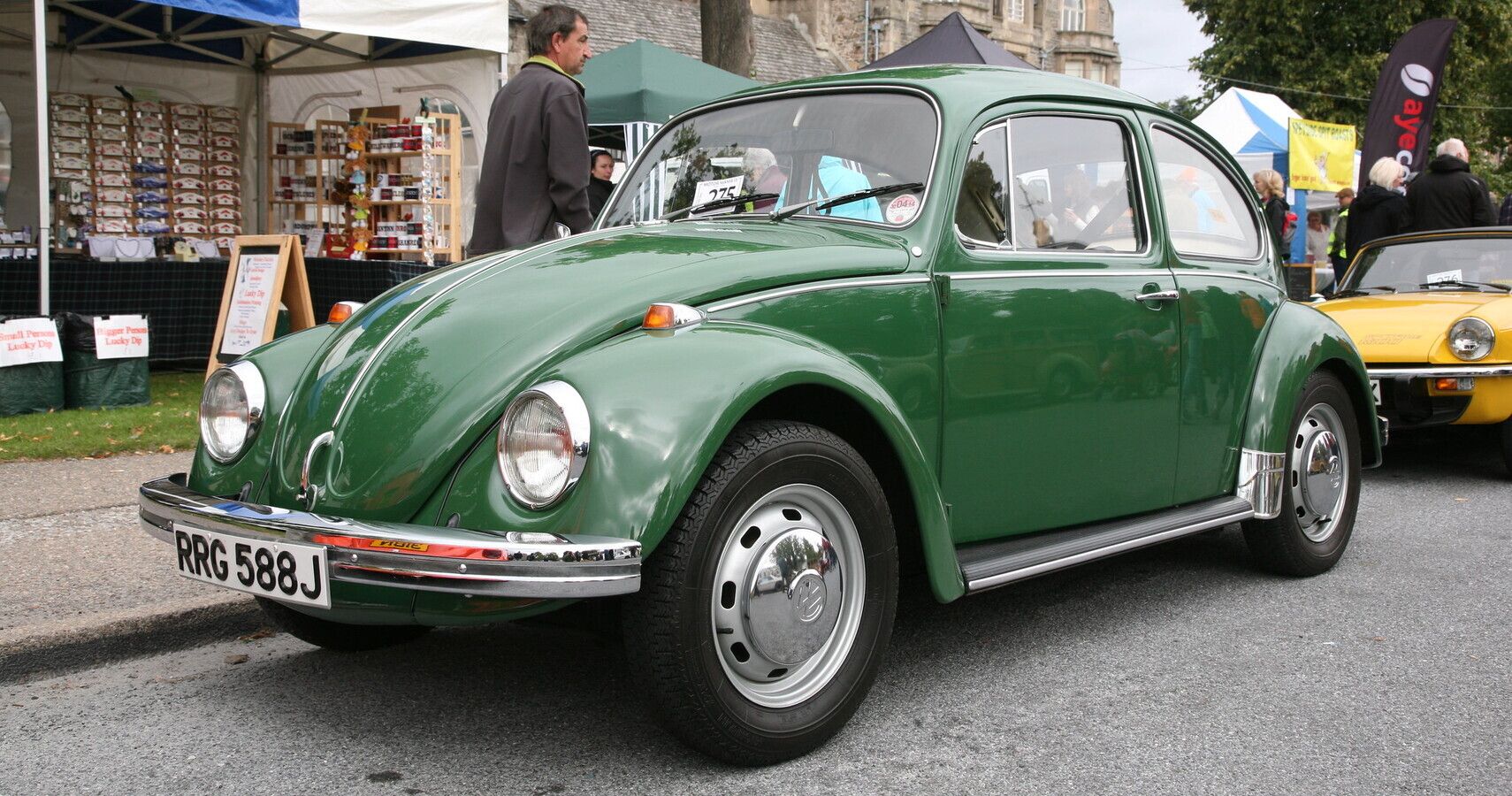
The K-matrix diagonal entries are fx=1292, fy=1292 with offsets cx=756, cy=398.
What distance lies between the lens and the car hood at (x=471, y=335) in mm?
2957

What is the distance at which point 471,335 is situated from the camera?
3139mm

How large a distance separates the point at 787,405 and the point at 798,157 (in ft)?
3.55

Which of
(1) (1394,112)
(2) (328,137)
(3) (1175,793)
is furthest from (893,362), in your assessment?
(1) (1394,112)

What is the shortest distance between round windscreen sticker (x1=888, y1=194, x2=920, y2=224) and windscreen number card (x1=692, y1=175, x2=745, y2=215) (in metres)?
0.55

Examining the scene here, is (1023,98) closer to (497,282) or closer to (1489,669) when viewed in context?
(497,282)

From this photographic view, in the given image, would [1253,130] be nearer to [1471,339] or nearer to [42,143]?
[1471,339]

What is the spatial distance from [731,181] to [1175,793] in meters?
2.22

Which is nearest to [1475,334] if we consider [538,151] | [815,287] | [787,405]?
[538,151]

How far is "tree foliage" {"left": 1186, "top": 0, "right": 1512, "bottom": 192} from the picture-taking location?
3434 centimetres

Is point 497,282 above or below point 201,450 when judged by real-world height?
above

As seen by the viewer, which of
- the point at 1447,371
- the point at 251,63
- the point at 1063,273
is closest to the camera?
the point at 1063,273

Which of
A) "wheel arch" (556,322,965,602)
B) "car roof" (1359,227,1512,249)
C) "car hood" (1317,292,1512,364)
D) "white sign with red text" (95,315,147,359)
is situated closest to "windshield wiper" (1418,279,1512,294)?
"car hood" (1317,292,1512,364)

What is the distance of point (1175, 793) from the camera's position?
9.53ft

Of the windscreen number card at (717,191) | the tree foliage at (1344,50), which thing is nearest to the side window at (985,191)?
the windscreen number card at (717,191)
